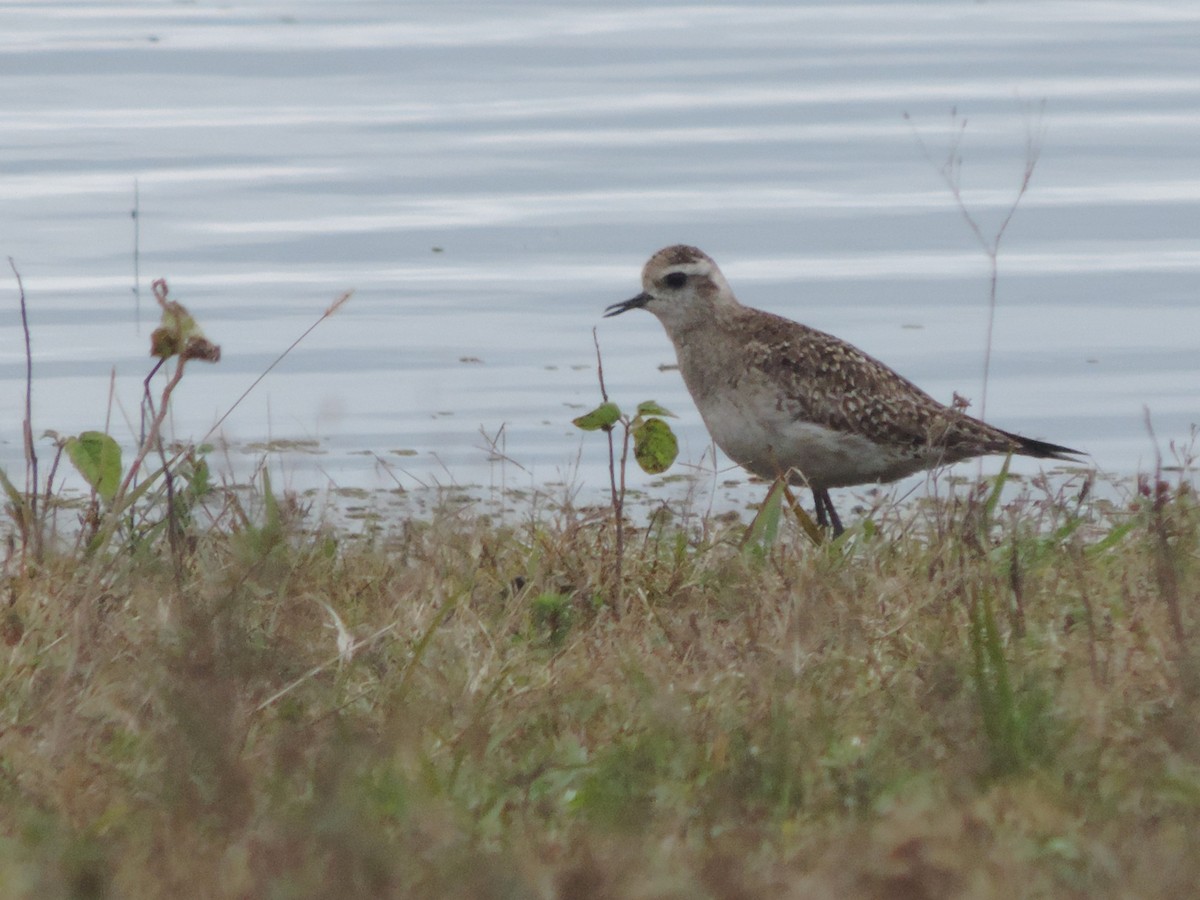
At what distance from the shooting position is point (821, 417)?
7.26 m

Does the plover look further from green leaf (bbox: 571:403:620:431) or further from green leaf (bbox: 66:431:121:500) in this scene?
green leaf (bbox: 66:431:121:500)

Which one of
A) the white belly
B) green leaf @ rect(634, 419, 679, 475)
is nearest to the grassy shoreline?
green leaf @ rect(634, 419, 679, 475)

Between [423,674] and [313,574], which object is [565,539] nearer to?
[313,574]

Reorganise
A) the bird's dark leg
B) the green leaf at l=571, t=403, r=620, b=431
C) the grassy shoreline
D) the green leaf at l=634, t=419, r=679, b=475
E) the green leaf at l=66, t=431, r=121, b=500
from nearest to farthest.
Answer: the grassy shoreline
the green leaf at l=66, t=431, r=121, b=500
the green leaf at l=571, t=403, r=620, b=431
the green leaf at l=634, t=419, r=679, b=475
the bird's dark leg

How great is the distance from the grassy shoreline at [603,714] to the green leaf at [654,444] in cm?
21

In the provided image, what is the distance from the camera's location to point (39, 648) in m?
5.05

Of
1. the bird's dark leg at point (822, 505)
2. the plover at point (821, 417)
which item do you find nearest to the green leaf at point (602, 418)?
the plover at point (821, 417)

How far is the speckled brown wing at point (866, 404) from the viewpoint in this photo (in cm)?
727

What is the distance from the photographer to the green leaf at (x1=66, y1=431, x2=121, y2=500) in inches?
232

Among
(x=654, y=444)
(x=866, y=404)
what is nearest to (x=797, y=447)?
(x=866, y=404)

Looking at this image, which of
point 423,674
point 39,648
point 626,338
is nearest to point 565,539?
point 423,674

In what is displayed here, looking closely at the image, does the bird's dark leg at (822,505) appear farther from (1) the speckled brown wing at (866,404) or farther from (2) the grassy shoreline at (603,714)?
(2) the grassy shoreline at (603,714)

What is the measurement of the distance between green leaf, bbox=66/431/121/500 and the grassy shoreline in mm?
225

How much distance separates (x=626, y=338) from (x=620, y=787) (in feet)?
22.9
